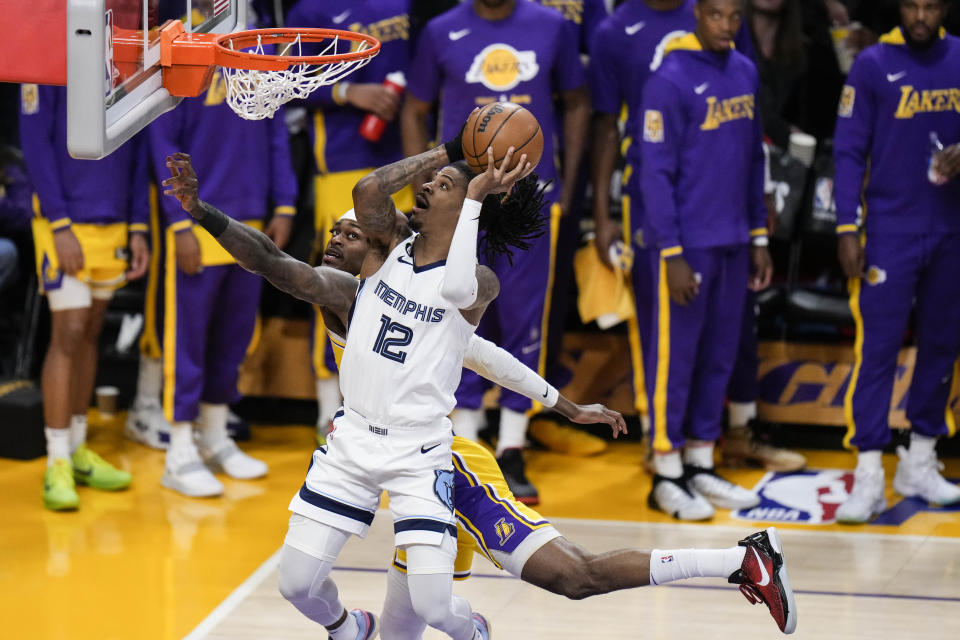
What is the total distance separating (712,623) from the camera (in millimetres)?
4934

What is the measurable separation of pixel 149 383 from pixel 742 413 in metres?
3.17

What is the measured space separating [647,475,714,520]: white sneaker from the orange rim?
9.64 ft

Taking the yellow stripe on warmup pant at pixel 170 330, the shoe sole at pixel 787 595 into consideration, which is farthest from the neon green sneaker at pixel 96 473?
the shoe sole at pixel 787 595

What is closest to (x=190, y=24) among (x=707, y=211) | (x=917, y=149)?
(x=707, y=211)

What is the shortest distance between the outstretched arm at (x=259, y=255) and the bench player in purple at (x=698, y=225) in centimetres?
228

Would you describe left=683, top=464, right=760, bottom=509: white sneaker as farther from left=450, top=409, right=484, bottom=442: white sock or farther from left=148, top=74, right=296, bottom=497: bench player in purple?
left=148, top=74, right=296, bottom=497: bench player in purple

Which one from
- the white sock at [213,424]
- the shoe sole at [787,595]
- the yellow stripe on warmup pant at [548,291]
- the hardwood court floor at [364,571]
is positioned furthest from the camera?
the white sock at [213,424]

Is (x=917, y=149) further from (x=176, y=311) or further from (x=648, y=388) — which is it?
(x=176, y=311)

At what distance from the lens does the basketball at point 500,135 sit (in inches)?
144

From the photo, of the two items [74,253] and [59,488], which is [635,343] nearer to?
[74,253]

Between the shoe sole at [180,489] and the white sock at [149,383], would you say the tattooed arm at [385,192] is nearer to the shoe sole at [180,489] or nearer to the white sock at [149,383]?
the shoe sole at [180,489]

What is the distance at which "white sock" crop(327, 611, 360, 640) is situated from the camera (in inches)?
167

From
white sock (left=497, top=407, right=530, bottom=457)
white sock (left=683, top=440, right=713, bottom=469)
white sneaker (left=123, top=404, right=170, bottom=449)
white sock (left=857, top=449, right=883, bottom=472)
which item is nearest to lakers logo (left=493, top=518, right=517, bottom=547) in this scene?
white sock (left=497, top=407, right=530, bottom=457)

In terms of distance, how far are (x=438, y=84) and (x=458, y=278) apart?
286cm
